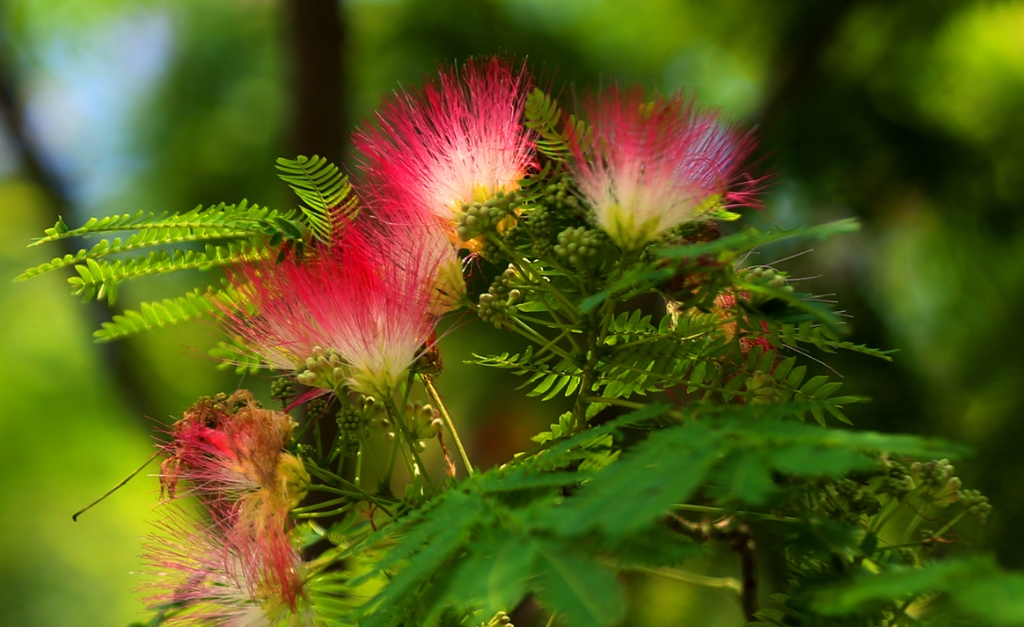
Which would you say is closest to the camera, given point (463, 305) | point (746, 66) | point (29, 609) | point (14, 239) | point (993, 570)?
point (993, 570)

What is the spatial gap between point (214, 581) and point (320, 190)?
0.45 meters

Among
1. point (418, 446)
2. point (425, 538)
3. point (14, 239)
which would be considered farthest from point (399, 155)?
point (14, 239)

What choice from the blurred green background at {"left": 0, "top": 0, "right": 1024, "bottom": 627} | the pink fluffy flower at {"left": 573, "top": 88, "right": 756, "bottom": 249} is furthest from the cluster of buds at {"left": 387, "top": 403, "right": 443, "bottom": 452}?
the blurred green background at {"left": 0, "top": 0, "right": 1024, "bottom": 627}

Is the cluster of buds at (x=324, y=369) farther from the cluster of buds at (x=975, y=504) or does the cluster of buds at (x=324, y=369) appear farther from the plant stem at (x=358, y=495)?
the cluster of buds at (x=975, y=504)

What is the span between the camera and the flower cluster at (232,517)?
0.93 metres

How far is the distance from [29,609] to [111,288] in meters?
4.39

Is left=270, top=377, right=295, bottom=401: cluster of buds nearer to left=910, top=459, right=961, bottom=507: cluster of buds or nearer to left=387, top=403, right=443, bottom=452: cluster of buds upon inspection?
left=387, top=403, right=443, bottom=452: cluster of buds

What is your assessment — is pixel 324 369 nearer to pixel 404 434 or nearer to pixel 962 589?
pixel 404 434

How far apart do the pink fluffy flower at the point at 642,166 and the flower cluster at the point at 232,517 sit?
1.29ft

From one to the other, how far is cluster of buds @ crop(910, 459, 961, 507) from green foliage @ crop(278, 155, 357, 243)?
2.15 ft

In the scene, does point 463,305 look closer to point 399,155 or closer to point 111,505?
point 399,155

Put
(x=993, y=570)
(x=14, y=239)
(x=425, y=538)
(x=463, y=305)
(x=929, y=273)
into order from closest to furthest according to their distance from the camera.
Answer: (x=993, y=570), (x=425, y=538), (x=463, y=305), (x=929, y=273), (x=14, y=239)

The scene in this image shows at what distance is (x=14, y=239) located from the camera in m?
4.28

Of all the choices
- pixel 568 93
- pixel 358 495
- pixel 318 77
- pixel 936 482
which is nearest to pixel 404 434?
pixel 358 495
